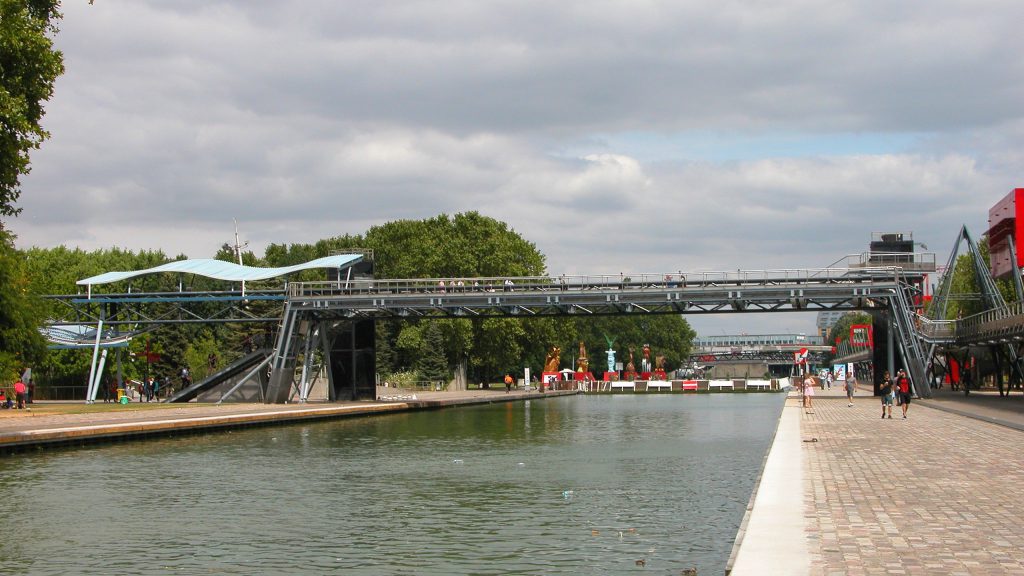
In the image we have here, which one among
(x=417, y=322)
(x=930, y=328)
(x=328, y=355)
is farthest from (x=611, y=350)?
(x=328, y=355)

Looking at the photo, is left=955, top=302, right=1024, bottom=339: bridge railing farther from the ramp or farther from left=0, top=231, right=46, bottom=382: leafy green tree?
left=0, top=231, right=46, bottom=382: leafy green tree

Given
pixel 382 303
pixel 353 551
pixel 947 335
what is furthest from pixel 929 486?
pixel 947 335

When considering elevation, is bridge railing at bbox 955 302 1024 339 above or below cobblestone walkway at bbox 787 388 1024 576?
above

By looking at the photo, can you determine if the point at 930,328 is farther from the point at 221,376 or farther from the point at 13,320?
the point at 13,320

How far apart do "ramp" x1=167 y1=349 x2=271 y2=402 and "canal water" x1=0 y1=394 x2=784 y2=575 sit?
29128 mm

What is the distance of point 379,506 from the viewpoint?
2194 centimetres

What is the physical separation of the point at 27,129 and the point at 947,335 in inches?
2402

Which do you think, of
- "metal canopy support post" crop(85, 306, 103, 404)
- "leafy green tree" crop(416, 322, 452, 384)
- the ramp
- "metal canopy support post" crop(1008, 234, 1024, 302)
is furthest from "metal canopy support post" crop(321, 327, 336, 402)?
"metal canopy support post" crop(1008, 234, 1024, 302)

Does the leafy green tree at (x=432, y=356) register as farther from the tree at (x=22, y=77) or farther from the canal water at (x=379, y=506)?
the tree at (x=22, y=77)

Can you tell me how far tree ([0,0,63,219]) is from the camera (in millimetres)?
27766

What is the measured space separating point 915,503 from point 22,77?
78.8ft

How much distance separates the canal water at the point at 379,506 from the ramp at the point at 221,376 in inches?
1147

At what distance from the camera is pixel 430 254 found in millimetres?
97000

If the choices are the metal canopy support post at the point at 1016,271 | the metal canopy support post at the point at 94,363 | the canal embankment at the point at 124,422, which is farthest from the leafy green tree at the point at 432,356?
the metal canopy support post at the point at 1016,271
